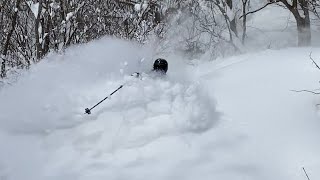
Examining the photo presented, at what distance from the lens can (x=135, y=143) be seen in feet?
16.5

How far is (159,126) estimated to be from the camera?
17.3 feet

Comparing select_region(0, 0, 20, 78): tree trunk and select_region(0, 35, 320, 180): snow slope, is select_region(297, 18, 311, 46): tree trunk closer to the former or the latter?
select_region(0, 35, 320, 180): snow slope

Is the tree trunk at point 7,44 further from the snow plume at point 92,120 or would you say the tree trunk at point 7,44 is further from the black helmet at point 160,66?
the black helmet at point 160,66

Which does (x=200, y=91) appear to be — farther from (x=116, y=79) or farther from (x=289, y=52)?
(x=289, y=52)

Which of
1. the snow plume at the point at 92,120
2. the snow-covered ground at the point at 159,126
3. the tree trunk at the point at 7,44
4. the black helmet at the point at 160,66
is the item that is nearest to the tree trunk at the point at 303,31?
the snow-covered ground at the point at 159,126

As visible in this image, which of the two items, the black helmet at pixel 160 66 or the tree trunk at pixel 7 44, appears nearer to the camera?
the black helmet at pixel 160 66

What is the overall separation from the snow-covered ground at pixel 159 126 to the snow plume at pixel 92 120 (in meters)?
0.01

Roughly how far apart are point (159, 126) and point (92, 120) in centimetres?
80

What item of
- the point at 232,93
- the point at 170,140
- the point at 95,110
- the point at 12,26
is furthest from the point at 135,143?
the point at 12,26

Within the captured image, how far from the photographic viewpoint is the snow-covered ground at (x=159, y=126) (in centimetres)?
471

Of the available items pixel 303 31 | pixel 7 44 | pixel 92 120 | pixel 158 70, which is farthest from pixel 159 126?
pixel 303 31

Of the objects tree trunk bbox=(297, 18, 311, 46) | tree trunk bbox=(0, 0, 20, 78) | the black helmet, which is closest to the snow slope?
the black helmet

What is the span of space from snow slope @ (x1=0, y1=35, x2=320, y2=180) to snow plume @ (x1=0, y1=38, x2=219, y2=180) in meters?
0.01

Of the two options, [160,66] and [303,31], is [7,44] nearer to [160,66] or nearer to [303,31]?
[160,66]
